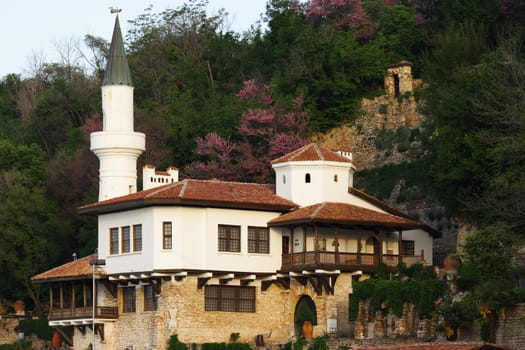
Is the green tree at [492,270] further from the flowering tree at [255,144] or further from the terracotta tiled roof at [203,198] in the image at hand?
the flowering tree at [255,144]

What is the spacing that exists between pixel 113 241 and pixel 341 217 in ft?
35.2

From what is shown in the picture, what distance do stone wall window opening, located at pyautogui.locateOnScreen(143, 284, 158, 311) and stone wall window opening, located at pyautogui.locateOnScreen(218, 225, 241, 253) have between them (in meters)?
3.76

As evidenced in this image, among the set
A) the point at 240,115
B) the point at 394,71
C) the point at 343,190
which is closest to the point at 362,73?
the point at 394,71

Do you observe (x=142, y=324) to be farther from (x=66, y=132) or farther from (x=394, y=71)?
(x=66, y=132)

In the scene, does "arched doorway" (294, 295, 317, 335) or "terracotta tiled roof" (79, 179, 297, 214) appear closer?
"terracotta tiled roof" (79, 179, 297, 214)

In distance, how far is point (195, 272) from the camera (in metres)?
66.5

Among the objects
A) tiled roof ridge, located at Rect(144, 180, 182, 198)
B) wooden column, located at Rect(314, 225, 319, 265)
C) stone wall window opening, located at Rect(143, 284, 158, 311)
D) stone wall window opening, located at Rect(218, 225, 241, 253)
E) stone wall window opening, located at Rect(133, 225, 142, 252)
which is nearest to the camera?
wooden column, located at Rect(314, 225, 319, 265)

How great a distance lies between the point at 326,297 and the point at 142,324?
853 cm

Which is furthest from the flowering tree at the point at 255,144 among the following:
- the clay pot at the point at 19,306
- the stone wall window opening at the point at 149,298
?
the stone wall window opening at the point at 149,298

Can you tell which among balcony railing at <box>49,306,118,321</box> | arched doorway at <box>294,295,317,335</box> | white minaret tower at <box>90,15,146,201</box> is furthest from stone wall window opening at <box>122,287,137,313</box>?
arched doorway at <box>294,295,317,335</box>

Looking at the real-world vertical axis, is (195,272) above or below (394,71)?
below

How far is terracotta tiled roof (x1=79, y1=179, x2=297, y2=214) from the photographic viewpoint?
66.6 m

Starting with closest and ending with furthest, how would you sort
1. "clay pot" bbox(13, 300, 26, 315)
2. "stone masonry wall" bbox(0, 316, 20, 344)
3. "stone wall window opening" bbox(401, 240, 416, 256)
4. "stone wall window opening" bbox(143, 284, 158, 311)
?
"stone wall window opening" bbox(143, 284, 158, 311) < "stone wall window opening" bbox(401, 240, 416, 256) < "stone masonry wall" bbox(0, 316, 20, 344) < "clay pot" bbox(13, 300, 26, 315)

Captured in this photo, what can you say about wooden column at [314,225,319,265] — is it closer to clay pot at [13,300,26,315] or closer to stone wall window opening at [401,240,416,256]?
stone wall window opening at [401,240,416,256]
